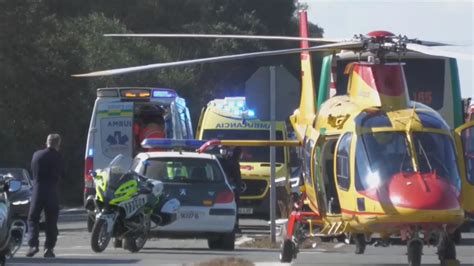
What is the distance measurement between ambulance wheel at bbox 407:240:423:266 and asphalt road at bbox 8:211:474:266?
2.59 metres

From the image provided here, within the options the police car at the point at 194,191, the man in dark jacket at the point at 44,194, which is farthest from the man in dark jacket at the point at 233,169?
the man in dark jacket at the point at 44,194

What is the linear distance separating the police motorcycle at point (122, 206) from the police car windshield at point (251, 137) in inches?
335

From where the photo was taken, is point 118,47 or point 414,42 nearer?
point 414,42

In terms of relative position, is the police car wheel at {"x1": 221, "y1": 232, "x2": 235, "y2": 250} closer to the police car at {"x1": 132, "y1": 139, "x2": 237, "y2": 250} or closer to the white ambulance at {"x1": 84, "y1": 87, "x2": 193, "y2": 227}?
the police car at {"x1": 132, "y1": 139, "x2": 237, "y2": 250}

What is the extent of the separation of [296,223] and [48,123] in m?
26.3

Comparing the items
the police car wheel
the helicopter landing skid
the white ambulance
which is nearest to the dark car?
the white ambulance

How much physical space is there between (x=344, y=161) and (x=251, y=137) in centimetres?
1167

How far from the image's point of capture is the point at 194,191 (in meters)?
19.4

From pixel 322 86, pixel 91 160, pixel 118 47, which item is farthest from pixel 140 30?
pixel 322 86

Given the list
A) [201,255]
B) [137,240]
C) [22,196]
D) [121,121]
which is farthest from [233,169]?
[22,196]

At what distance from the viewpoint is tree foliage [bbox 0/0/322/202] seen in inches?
1582

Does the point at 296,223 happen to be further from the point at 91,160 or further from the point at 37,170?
the point at 91,160

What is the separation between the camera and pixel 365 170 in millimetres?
14711

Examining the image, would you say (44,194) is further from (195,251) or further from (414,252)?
(414,252)
